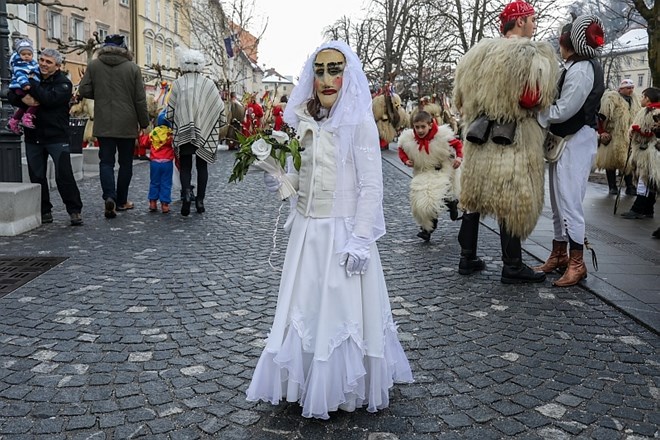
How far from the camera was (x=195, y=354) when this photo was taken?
3.87m

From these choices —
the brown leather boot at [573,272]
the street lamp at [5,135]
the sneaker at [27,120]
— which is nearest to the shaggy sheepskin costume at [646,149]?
the brown leather boot at [573,272]

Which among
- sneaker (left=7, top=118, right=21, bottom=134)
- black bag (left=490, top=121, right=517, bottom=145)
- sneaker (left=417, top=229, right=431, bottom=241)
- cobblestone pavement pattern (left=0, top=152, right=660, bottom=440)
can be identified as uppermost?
black bag (left=490, top=121, right=517, bottom=145)

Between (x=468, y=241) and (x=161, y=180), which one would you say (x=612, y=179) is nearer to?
(x=468, y=241)

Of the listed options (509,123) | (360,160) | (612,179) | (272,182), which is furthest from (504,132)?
(612,179)

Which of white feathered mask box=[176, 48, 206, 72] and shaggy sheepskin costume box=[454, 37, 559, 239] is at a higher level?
white feathered mask box=[176, 48, 206, 72]

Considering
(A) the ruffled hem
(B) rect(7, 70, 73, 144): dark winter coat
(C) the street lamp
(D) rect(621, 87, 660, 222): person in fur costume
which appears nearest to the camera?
(A) the ruffled hem

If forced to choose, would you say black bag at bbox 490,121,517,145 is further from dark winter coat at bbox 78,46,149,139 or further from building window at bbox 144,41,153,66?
building window at bbox 144,41,153,66

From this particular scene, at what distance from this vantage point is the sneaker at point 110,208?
27.3ft

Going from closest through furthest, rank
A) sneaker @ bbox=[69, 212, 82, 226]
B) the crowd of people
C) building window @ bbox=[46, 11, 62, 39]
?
1. the crowd of people
2. sneaker @ bbox=[69, 212, 82, 226]
3. building window @ bbox=[46, 11, 62, 39]

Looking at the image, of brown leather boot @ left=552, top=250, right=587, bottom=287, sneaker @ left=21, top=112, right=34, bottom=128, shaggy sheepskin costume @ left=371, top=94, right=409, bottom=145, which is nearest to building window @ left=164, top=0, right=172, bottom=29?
shaggy sheepskin costume @ left=371, top=94, right=409, bottom=145

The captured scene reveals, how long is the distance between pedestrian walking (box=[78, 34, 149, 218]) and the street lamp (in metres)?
0.98

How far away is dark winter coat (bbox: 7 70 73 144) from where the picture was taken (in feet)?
24.2

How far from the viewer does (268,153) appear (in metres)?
2.93

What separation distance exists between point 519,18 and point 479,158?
1.30 metres
